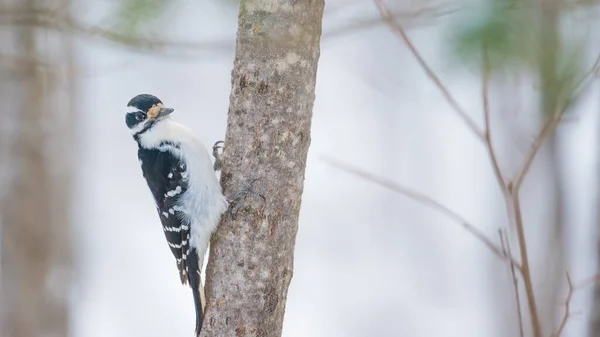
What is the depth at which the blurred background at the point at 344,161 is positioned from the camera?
239 cm

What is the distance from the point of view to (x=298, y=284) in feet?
27.2

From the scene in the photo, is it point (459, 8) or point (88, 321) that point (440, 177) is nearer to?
point (88, 321)

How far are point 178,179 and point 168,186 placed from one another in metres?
0.06

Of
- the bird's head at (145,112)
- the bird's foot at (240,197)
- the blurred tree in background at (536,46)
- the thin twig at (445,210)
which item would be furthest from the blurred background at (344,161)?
the bird's foot at (240,197)

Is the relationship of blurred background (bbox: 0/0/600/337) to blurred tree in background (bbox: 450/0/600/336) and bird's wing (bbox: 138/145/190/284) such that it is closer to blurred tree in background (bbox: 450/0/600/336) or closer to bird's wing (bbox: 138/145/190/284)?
blurred tree in background (bbox: 450/0/600/336)

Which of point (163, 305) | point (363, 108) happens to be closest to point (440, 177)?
point (363, 108)

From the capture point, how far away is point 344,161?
697 cm

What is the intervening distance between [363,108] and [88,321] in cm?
405

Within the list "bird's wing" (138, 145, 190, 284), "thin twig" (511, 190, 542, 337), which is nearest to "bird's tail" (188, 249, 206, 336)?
"bird's wing" (138, 145, 190, 284)

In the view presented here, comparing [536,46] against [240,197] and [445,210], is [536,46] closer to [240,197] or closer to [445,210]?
[445,210]

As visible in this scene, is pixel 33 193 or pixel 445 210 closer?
pixel 445 210

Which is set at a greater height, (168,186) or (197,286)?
(168,186)

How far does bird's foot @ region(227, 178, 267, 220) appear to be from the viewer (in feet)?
8.33

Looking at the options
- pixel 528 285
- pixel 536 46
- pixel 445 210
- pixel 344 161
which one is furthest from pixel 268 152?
pixel 344 161
